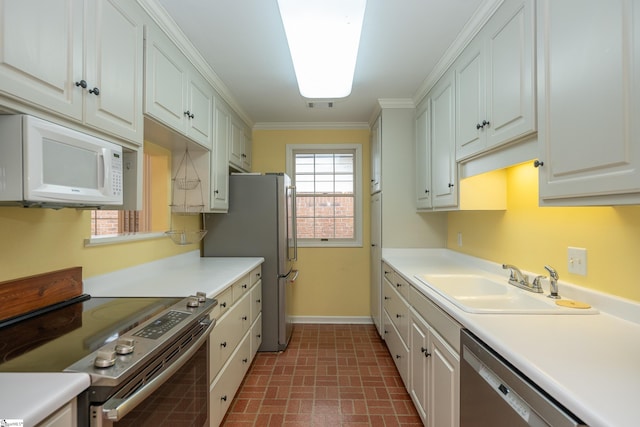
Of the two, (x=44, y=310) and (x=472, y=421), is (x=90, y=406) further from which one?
(x=472, y=421)

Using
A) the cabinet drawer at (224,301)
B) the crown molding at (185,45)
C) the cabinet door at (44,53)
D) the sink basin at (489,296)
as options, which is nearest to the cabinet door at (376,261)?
the sink basin at (489,296)

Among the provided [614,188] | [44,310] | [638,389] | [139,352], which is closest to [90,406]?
[139,352]

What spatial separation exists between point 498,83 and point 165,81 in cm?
185

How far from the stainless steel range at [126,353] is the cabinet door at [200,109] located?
124 cm

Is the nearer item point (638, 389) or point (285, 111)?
point (638, 389)

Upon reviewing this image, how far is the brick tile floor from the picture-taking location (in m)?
2.02

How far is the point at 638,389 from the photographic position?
0.73 meters

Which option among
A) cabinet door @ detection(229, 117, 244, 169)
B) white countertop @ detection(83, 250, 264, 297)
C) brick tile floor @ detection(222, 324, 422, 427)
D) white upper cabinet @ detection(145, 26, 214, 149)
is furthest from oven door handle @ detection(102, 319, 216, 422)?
cabinet door @ detection(229, 117, 244, 169)

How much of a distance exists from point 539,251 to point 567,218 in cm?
27

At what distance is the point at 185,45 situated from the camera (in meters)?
2.01

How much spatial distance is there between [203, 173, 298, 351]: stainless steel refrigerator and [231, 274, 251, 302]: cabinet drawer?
49cm

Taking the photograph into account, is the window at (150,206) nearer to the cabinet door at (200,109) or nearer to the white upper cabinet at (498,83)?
the cabinet door at (200,109)

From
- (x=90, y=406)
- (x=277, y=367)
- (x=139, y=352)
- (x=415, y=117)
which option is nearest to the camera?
(x=90, y=406)

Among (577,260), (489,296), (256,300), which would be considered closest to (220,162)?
(256,300)
